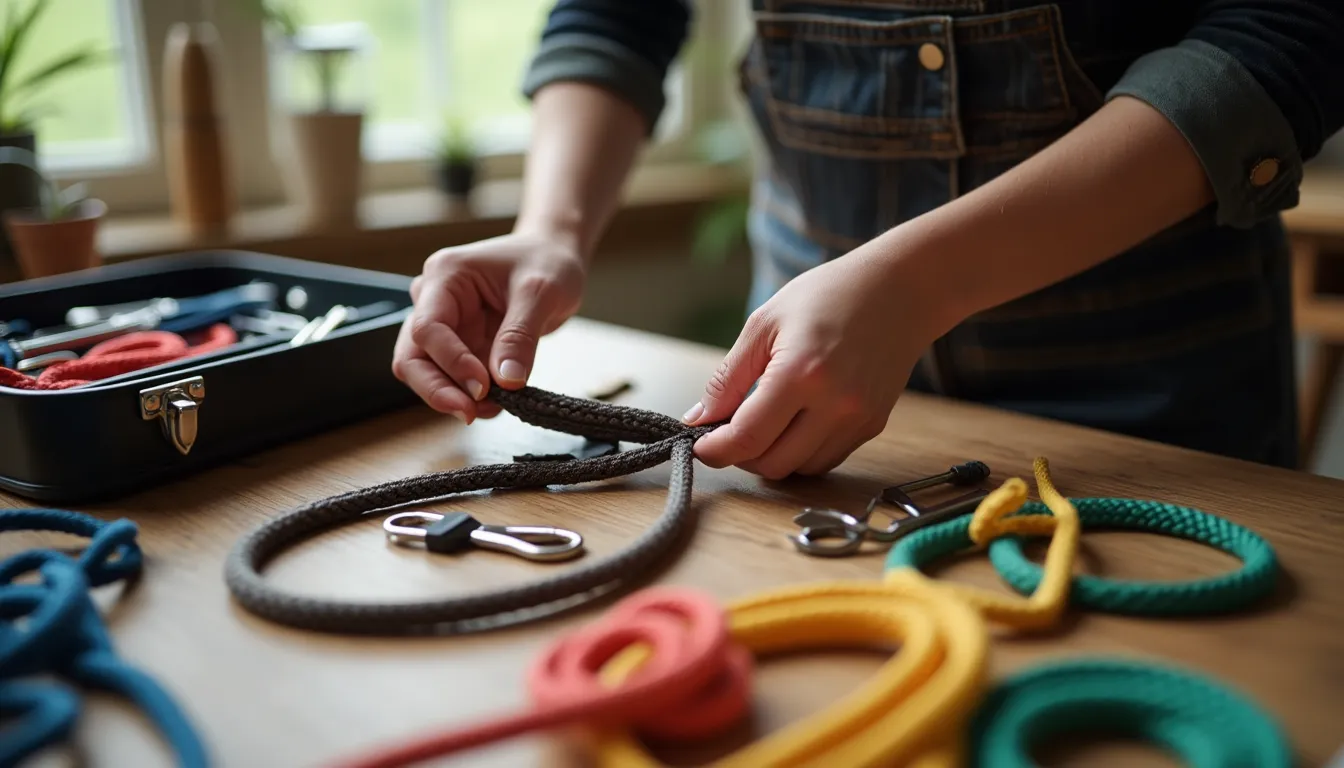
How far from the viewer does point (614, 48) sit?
932 mm

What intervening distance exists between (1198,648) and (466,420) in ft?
1.40

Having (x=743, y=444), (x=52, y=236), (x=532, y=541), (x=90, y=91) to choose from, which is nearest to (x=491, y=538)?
(x=532, y=541)

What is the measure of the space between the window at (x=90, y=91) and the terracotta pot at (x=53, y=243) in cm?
44

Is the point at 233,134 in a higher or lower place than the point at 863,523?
higher

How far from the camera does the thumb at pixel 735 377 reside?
61cm

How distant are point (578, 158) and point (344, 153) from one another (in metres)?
0.66

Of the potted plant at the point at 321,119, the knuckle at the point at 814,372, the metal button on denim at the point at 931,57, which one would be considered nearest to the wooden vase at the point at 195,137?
the potted plant at the point at 321,119

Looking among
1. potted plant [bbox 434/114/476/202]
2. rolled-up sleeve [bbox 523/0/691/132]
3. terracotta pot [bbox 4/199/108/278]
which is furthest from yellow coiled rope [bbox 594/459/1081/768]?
potted plant [bbox 434/114/476/202]

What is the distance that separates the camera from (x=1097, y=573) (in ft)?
1.66

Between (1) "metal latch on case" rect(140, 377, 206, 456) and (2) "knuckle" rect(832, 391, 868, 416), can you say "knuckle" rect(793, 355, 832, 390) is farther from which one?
(1) "metal latch on case" rect(140, 377, 206, 456)

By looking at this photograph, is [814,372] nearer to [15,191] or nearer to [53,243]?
[53,243]

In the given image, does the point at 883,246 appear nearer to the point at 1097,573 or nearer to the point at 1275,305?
the point at 1097,573

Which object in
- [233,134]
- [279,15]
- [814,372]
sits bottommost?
[814,372]

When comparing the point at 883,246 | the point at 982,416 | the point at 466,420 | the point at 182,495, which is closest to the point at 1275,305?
the point at 982,416
